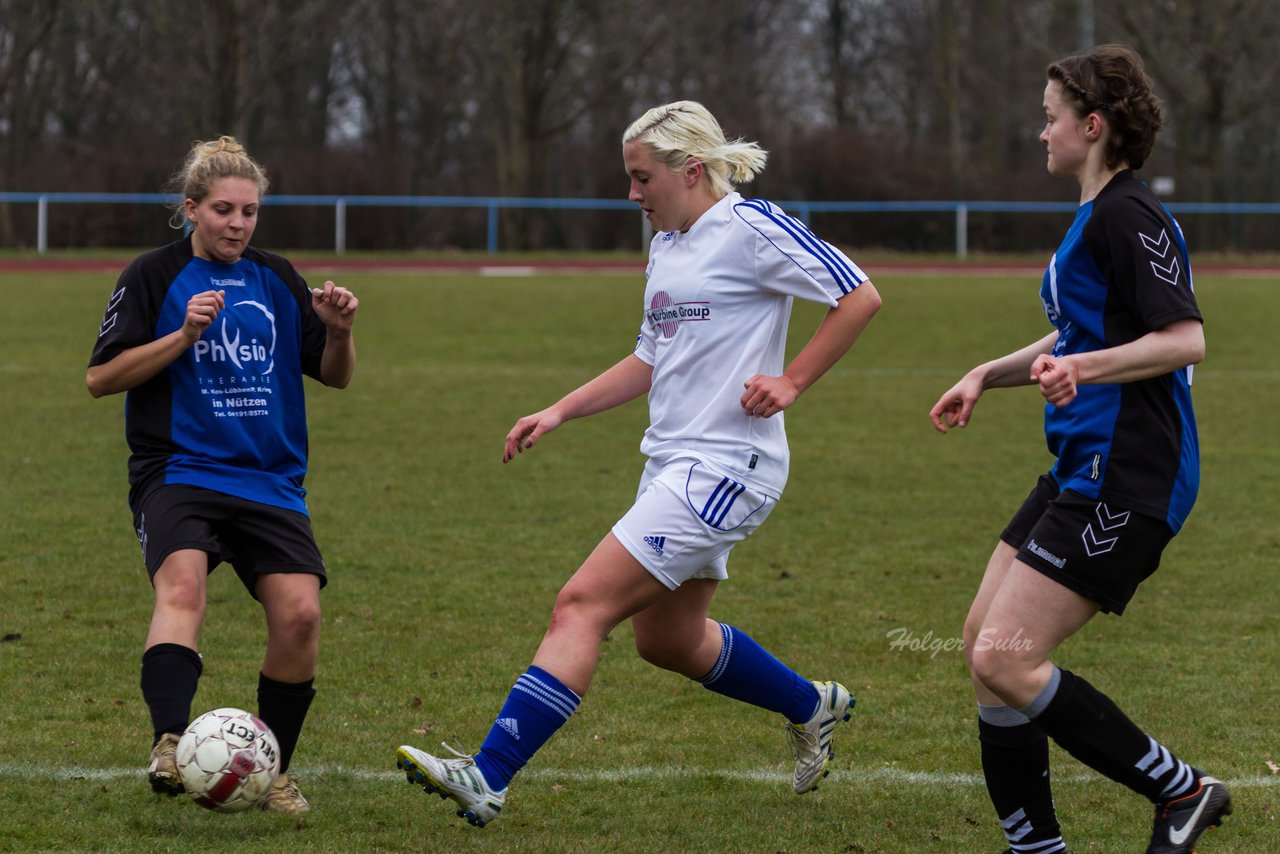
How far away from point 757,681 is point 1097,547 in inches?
48.6

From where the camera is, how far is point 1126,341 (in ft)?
10.8

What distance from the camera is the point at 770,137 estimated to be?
40625 mm

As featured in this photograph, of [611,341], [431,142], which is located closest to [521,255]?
[431,142]

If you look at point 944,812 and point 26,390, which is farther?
point 26,390

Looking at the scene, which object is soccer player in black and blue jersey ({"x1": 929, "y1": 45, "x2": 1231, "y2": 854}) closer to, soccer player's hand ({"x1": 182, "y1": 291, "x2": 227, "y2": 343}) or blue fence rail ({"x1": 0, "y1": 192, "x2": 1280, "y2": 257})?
soccer player's hand ({"x1": 182, "y1": 291, "x2": 227, "y2": 343})

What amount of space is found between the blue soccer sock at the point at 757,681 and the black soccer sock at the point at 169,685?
1.33 m

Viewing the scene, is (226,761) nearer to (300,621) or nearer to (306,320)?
(300,621)

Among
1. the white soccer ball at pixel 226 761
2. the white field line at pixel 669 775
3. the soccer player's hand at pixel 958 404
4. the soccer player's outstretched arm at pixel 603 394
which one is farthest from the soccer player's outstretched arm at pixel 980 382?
the white soccer ball at pixel 226 761

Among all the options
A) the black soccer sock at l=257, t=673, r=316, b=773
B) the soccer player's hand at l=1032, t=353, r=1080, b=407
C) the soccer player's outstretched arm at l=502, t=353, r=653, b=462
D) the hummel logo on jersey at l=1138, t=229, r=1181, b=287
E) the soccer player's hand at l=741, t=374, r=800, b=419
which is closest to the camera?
the soccer player's hand at l=1032, t=353, r=1080, b=407

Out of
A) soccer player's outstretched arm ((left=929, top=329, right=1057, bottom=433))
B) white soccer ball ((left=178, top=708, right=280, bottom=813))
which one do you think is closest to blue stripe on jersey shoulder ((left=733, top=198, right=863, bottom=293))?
soccer player's outstretched arm ((left=929, top=329, right=1057, bottom=433))

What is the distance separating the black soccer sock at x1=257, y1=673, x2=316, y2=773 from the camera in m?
4.03

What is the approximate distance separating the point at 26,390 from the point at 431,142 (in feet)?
109

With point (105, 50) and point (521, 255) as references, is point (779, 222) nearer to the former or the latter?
point (521, 255)

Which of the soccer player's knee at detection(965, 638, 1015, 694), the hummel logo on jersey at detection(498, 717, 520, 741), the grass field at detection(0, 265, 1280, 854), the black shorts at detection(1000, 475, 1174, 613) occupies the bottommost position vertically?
the grass field at detection(0, 265, 1280, 854)
